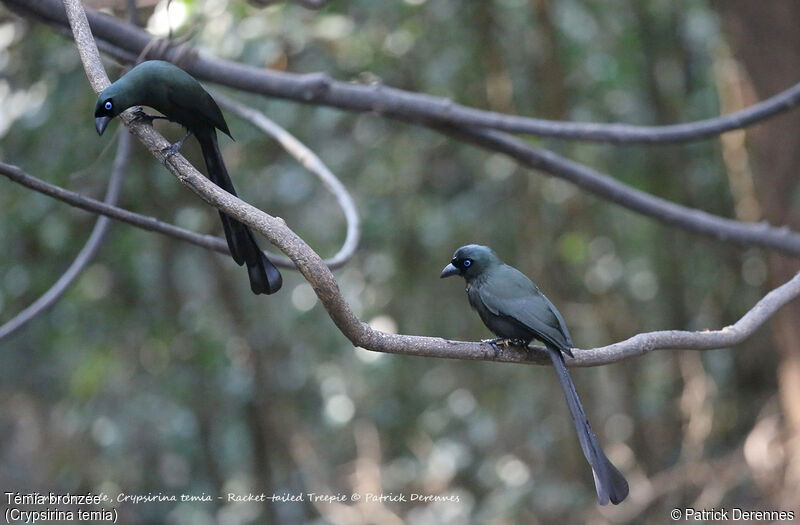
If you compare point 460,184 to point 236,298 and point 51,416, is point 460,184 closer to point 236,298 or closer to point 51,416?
point 236,298

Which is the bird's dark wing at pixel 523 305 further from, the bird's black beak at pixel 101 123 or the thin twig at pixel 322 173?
the bird's black beak at pixel 101 123

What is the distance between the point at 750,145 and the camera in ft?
18.6

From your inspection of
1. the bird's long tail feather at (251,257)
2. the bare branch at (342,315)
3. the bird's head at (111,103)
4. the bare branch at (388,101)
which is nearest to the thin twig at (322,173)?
the bare branch at (388,101)

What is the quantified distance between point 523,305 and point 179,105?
3.67 ft

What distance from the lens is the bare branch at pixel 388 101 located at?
335 cm

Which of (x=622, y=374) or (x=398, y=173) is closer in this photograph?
(x=398, y=173)

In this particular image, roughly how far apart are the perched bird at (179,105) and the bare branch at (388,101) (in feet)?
3.65

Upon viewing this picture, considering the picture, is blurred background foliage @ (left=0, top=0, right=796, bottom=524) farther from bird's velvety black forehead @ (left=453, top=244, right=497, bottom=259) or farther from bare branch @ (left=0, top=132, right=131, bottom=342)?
bird's velvety black forehead @ (left=453, top=244, right=497, bottom=259)

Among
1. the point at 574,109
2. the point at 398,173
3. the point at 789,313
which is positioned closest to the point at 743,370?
the point at 789,313

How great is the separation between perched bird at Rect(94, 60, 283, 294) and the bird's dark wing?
70cm

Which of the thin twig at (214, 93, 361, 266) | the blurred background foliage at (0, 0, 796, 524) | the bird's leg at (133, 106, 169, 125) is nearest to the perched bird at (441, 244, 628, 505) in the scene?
the thin twig at (214, 93, 361, 266)

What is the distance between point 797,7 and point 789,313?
1.88 meters

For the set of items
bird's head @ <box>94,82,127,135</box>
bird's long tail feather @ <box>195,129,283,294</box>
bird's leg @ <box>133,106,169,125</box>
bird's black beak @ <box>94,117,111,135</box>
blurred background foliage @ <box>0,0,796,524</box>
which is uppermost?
bird's head @ <box>94,82,127,135</box>

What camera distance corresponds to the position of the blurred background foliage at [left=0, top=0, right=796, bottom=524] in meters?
5.42
